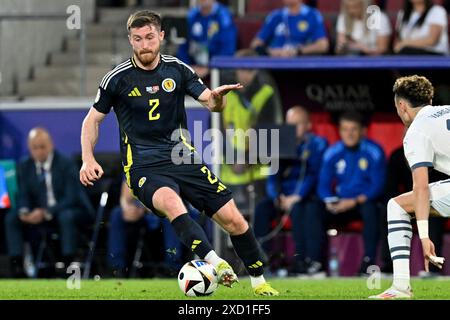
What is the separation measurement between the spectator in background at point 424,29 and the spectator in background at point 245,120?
1.64 meters

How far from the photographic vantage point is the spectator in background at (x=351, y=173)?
47.8 ft

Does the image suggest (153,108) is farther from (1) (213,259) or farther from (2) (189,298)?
(2) (189,298)

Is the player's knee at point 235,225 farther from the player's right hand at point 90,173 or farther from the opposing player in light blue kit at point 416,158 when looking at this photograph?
the opposing player in light blue kit at point 416,158

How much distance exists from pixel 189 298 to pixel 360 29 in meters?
6.73

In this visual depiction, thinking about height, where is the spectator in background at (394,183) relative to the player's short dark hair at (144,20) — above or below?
below

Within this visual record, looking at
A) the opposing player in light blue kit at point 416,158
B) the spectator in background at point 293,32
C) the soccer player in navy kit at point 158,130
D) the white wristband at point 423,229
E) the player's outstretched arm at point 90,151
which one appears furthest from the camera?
the spectator in background at point 293,32

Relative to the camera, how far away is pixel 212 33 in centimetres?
1617

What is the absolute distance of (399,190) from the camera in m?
14.4

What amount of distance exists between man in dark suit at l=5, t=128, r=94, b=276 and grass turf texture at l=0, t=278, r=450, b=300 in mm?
2504

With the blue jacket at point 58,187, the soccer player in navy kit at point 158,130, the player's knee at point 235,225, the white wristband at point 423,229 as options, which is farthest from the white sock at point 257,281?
the blue jacket at point 58,187

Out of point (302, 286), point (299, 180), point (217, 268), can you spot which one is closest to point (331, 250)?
point (299, 180)

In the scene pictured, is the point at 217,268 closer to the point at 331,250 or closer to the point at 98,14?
the point at 331,250

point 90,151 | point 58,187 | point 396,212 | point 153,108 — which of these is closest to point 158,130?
point 153,108
